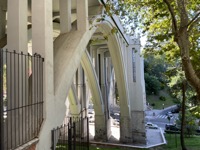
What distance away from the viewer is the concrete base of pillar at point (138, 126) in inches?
782

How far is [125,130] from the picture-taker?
1988 cm

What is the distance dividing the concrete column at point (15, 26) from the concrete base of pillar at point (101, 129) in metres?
16.4

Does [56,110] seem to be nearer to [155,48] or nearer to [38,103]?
[38,103]

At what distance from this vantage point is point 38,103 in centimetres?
473

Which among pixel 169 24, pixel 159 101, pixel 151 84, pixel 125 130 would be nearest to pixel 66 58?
pixel 169 24

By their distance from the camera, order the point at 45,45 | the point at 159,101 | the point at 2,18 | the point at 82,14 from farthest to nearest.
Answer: the point at 159,101 < the point at 2,18 < the point at 82,14 < the point at 45,45

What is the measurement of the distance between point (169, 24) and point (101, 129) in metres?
13.0

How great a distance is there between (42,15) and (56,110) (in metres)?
2.25

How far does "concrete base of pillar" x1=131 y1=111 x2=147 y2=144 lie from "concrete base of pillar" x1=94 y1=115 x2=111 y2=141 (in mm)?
2432

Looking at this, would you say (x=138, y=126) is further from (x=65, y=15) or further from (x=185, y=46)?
(x=65, y=15)

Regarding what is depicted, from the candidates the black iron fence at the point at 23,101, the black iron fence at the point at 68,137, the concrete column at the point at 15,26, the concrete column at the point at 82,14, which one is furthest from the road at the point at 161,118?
the concrete column at the point at 15,26

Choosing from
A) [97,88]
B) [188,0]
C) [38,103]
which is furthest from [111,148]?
[38,103]

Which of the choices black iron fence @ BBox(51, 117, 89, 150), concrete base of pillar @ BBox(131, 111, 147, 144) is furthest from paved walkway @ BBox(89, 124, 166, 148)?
black iron fence @ BBox(51, 117, 89, 150)

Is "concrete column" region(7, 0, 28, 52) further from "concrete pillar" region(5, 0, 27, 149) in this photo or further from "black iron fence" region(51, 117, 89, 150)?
"black iron fence" region(51, 117, 89, 150)
